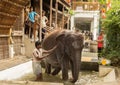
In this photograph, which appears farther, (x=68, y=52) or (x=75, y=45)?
(x=68, y=52)

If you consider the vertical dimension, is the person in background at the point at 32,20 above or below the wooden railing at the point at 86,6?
below

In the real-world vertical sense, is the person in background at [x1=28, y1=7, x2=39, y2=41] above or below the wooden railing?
below

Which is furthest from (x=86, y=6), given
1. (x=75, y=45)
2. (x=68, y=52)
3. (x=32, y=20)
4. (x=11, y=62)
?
(x=75, y=45)

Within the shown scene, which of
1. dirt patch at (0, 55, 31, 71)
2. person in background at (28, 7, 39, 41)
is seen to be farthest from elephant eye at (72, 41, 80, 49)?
person in background at (28, 7, 39, 41)

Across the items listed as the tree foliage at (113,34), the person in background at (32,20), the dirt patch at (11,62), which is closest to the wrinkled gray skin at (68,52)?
the dirt patch at (11,62)

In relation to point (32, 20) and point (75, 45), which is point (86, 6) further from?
point (75, 45)

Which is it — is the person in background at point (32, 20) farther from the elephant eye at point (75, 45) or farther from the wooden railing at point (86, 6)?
the wooden railing at point (86, 6)

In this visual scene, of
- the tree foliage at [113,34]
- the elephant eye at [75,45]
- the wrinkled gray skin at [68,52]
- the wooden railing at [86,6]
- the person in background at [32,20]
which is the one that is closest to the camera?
the wrinkled gray skin at [68,52]

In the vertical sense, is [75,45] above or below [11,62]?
above

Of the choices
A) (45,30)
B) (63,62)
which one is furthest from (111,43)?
(45,30)

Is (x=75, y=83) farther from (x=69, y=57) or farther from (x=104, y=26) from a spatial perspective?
(x=104, y=26)

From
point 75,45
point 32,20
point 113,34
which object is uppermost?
point 32,20

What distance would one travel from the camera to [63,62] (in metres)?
10.6

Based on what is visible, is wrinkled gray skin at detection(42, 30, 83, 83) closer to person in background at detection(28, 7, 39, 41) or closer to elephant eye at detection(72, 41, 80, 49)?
elephant eye at detection(72, 41, 80, 49)
